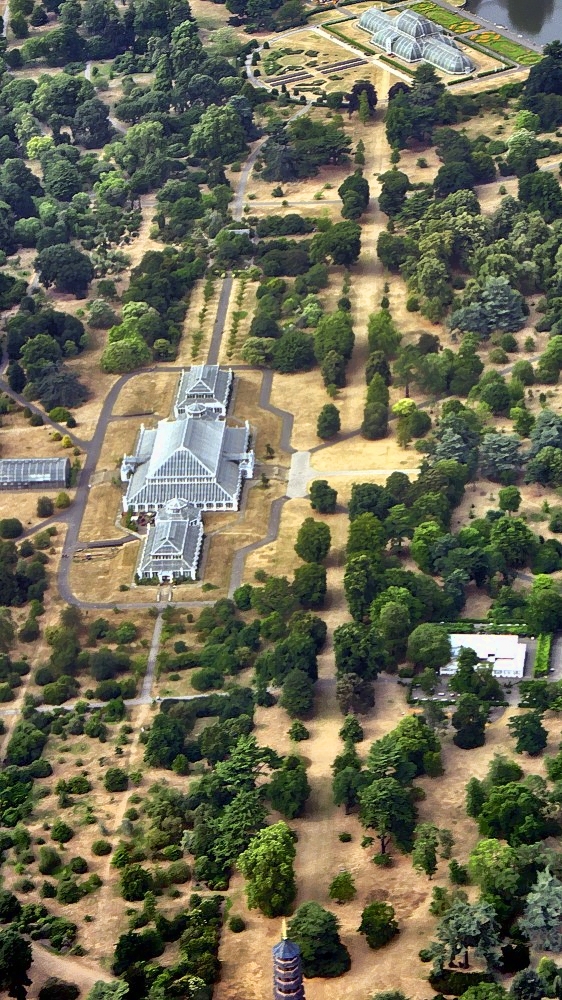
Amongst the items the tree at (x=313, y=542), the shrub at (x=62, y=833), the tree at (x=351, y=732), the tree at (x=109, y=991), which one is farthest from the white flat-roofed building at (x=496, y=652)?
the tree at (x=109, y=991)

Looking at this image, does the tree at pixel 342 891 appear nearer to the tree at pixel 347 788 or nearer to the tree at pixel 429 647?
the tree at pixel 347 788

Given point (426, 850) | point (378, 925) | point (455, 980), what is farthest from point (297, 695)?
point (455, 980)

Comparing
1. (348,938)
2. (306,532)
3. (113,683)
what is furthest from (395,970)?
(306,532)

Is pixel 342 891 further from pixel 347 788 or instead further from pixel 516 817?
pixel 516 817

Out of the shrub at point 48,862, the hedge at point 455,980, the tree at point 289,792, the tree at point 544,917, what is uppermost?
the tree at point 544,917

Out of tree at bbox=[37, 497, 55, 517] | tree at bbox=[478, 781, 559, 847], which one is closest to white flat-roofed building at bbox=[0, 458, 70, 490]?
tree at bbox=[37, 497, 55, 517]

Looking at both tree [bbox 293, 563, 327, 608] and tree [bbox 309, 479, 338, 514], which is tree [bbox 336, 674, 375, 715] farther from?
tree [bbox 309, 479, 338, 514]
